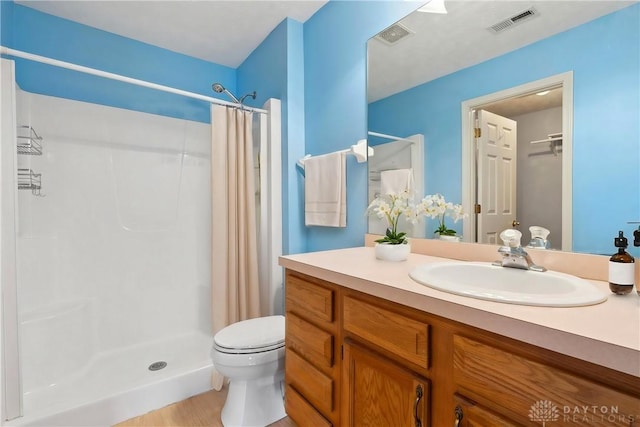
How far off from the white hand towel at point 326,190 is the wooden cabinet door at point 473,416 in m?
1.15

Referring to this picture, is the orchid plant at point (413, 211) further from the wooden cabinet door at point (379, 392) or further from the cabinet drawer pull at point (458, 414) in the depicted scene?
the cabinet drawer pull at point (458, 414)

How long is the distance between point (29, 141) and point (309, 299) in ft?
6.78

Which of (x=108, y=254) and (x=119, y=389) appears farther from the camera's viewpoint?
(x=108, y=254)

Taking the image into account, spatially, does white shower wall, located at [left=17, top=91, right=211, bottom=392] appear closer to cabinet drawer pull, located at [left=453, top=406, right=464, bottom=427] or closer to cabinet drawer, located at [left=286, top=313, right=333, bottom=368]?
cabinet drawer, located at [left=286, top=313, right=333, bottom=368]

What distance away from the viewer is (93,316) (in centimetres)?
200

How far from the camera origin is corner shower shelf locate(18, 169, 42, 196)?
178cm

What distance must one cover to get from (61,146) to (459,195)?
2.42m

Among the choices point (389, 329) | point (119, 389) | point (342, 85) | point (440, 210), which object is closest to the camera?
point (389, 329)

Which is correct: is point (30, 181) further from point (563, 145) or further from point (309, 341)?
point (563, 145)

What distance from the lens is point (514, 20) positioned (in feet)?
3.51

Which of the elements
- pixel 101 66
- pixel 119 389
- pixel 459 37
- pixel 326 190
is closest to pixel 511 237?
pixel 459 37

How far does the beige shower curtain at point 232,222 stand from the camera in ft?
6.03

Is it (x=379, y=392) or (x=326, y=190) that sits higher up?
(x=326, y=190)

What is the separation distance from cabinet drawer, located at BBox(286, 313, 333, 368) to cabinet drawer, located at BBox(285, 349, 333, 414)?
3 centimetres
